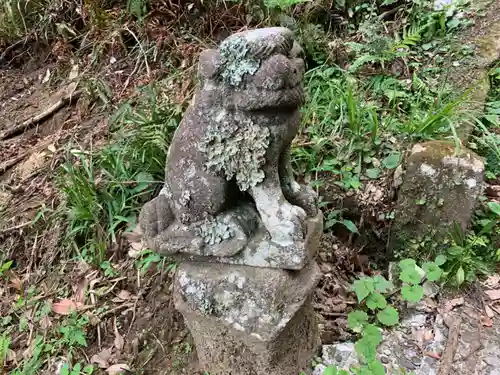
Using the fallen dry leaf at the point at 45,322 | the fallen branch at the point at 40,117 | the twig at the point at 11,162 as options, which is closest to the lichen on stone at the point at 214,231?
the fallen dry leaf at the point at 45,322

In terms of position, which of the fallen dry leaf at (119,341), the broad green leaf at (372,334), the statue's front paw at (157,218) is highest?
the statue's front paw at (157,218)

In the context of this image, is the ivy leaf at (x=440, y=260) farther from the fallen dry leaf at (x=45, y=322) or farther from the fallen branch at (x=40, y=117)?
the fallen branch at (x=40, y=117)

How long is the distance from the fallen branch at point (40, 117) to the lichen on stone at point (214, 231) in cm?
284

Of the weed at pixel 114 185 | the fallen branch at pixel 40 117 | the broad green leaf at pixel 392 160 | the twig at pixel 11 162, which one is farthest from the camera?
the fallen branch at pixel 40 117

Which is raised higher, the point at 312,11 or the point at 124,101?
the point at 312,11

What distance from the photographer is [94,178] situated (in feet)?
10.4

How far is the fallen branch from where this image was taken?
4.09 m

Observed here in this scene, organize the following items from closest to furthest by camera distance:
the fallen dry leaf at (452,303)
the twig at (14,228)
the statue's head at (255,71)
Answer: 1. the statue's head at (255,71)
2. the fallen dry leaf at (452,303)
3. the twig at (14,228)

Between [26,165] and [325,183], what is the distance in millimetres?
2350

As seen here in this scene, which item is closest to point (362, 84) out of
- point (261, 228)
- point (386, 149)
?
point (386, 149)

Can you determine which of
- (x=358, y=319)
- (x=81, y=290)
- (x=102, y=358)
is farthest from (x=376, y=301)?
(x=81, y=290)

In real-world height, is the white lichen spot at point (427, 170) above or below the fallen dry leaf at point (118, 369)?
above

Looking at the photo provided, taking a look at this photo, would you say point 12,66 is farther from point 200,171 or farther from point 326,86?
point 200,171

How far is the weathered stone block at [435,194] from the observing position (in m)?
2.38
